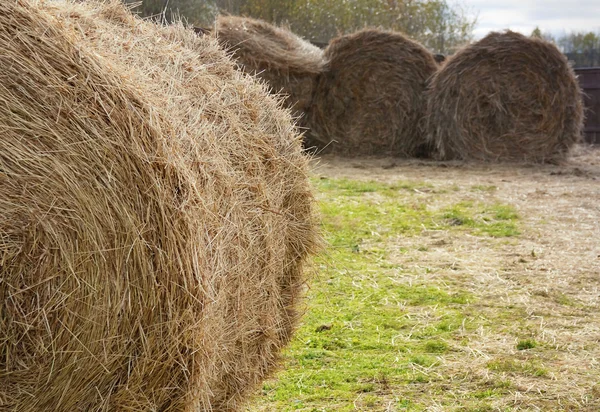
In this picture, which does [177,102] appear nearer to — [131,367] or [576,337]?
[131,367]

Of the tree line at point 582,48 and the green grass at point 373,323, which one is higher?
the tree line at point 582,48

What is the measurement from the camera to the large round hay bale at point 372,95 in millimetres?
12766

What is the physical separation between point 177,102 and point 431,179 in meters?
7.72

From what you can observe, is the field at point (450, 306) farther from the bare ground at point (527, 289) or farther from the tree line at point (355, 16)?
the tree line at point (355, 16)

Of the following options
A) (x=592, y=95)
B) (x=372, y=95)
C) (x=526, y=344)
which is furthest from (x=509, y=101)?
(x=526, y=344)

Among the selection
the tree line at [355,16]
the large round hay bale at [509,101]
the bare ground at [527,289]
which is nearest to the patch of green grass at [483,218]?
the bare ground at [527,289]

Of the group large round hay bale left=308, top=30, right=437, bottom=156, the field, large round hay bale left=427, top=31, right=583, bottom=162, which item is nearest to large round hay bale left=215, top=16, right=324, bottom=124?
large round hay bale left=308, top=30, right=437, bottom=156

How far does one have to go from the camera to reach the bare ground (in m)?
3.91

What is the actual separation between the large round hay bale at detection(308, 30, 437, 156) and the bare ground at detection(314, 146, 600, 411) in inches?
104

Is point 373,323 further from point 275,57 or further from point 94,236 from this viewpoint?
point 275,57

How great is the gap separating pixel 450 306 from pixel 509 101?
7.44m

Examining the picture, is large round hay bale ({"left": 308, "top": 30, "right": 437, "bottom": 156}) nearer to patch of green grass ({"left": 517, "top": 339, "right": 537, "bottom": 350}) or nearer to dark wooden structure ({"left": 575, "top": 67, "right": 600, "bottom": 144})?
dark wooden structure ({"left": 575, "top": 67, "right": 600, "bottom": 144})

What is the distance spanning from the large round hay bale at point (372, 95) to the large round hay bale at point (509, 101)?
73cm

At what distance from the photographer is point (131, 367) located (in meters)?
2.51
